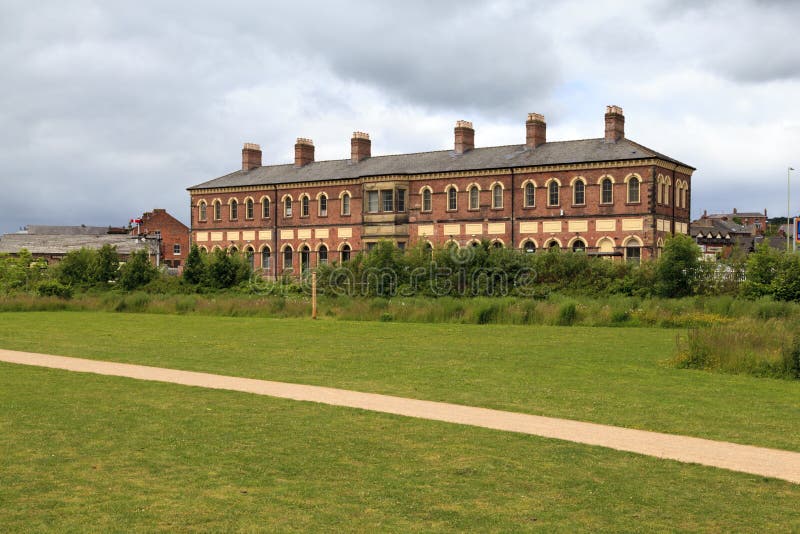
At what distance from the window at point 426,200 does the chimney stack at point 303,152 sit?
1206 centimetres

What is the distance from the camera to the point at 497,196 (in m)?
52.5

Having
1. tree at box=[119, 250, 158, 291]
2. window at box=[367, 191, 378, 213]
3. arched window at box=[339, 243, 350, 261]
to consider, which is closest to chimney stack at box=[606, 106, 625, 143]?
window at box=[367, 191, 378, 213]

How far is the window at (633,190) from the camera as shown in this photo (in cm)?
4800

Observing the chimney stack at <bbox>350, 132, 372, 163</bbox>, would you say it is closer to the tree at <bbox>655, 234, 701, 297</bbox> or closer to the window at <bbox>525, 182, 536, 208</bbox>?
the window at <bbox>525, 182, 536, 208</bbox>

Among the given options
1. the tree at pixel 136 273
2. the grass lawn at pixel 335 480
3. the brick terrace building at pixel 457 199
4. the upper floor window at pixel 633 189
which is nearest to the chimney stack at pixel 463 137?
the brick terrace building at pixel 457 199

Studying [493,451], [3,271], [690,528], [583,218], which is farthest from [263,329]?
[583,218]

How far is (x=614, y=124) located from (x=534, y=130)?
17.2 feet

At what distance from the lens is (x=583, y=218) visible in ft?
163

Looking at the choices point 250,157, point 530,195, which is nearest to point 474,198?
point 530,195

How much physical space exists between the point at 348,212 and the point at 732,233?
70602 millimetres

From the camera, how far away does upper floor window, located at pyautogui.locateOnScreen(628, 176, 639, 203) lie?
157ft

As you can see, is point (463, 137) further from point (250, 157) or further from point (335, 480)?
point (335, 480)

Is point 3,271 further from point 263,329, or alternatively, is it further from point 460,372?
point 460,372

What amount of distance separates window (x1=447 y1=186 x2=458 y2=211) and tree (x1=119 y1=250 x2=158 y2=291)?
1960 cm
